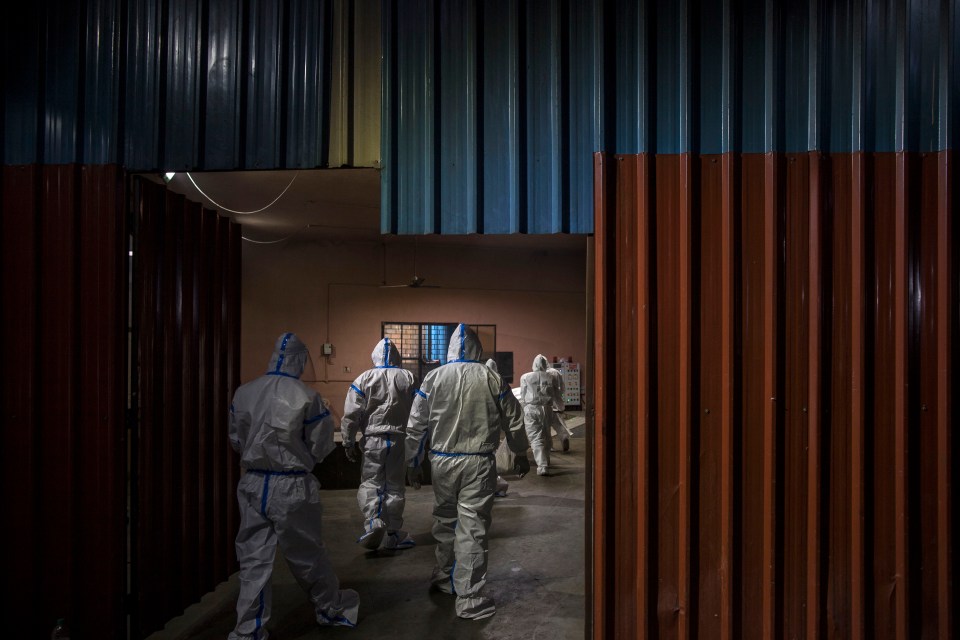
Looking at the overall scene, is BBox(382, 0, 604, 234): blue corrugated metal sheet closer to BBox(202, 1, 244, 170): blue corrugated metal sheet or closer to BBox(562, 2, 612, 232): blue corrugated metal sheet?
BBox(562, 2, 612, 232): blue corrugated metal sheet

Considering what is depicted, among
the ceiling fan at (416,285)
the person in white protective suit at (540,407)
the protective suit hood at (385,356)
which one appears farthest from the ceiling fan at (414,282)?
the protective suit hood at (385,356)

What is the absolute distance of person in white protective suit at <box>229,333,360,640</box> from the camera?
10.8 ft

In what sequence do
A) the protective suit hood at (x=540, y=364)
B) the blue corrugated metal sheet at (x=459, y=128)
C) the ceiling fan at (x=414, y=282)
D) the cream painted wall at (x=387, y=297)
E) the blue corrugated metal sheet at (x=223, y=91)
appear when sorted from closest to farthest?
the blue corrugated metal sheet at (x=459, y=128) < the blue corrugated metal sheet at (x=223, y=91) < the protective suit hood at (x=540, y=364) < the cream painted wall at (x=387, y=297) < the ceiling fan at (x=414, y=282)

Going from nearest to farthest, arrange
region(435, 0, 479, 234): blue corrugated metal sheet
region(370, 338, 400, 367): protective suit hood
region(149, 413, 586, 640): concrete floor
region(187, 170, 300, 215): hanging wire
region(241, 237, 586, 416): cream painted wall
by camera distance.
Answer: region(435, 0, 479, 234): blue corrugated metal sheet
region(149, 413, 586, 640): concrete floor
region(370, 338, 400, 367): protective suit hood
region(187, 170, 300, 215): hanging wire
region(241, 237, 586, 416): cream painted wall

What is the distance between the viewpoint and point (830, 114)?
245cm

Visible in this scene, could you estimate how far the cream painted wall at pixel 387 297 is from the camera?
9500mm

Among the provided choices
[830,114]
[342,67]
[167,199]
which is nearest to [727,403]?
[830,114]

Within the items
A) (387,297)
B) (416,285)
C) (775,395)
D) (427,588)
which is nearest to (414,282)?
(416,285)

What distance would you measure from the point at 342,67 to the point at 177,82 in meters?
0.83

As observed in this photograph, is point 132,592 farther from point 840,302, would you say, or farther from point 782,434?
point 840,302

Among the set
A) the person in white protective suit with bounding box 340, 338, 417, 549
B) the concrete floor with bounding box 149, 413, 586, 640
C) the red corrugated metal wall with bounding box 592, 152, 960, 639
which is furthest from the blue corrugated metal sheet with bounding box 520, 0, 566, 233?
the person in white protective suit with bounding box 340, 338, 417, 549

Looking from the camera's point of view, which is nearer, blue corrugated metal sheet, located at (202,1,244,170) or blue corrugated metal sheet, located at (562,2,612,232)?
blue corrugated metal sheet, located at (562,2,612,232)

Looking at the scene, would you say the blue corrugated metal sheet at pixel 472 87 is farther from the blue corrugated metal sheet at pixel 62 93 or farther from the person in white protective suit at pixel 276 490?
the person in white protective suit at pixel 276 490

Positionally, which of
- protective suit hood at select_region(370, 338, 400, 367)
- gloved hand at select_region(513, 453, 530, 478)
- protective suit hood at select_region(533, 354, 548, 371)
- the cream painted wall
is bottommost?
gloved hand at select_region(513, 453, 530, 478)
